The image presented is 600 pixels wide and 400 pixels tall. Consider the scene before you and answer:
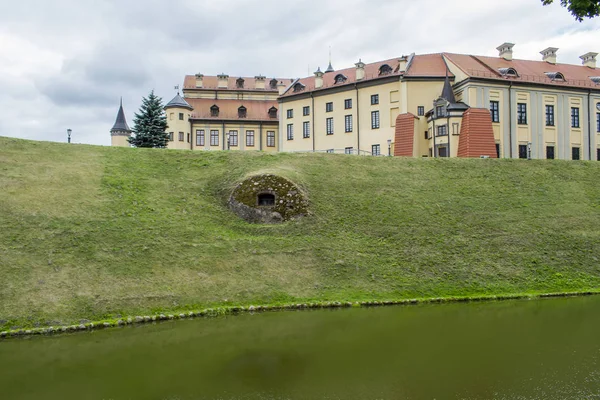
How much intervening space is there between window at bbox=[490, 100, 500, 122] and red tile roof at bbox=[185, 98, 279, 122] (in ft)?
92.0

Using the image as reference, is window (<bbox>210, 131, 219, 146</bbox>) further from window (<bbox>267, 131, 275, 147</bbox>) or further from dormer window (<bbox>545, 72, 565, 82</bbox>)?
dormer window (<bbox>545, 72, 565, 82</bbox>)

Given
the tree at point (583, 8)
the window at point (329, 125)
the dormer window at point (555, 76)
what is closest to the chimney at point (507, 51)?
the dormer window at point (555, 76)

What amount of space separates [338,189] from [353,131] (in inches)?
863

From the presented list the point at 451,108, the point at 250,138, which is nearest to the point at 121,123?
the point at 250,138

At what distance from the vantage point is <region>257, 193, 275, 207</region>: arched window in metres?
26.6

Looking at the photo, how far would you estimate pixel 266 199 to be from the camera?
26.9 metres

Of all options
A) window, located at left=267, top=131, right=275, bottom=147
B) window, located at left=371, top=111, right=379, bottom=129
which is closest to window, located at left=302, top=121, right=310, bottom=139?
window, located at left=371, top=111, right=379, bottom=129

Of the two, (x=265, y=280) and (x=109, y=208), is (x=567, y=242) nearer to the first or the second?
(x=265, y=280)

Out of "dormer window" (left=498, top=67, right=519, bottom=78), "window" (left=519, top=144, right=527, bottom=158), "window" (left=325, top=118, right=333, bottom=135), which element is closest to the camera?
"window" (left=519, top=144, right=527, bottom=158)

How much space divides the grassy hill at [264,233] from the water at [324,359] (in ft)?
8.95

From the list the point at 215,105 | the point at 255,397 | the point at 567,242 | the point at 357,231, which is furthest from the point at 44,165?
the point at 215,105

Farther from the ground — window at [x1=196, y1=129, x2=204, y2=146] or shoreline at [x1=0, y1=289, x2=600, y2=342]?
window at [x1=196, y1=129, x2=204, y2=146]

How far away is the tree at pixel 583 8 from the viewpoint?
401 inches

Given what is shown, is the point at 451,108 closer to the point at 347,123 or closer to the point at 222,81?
the point at 347,123
